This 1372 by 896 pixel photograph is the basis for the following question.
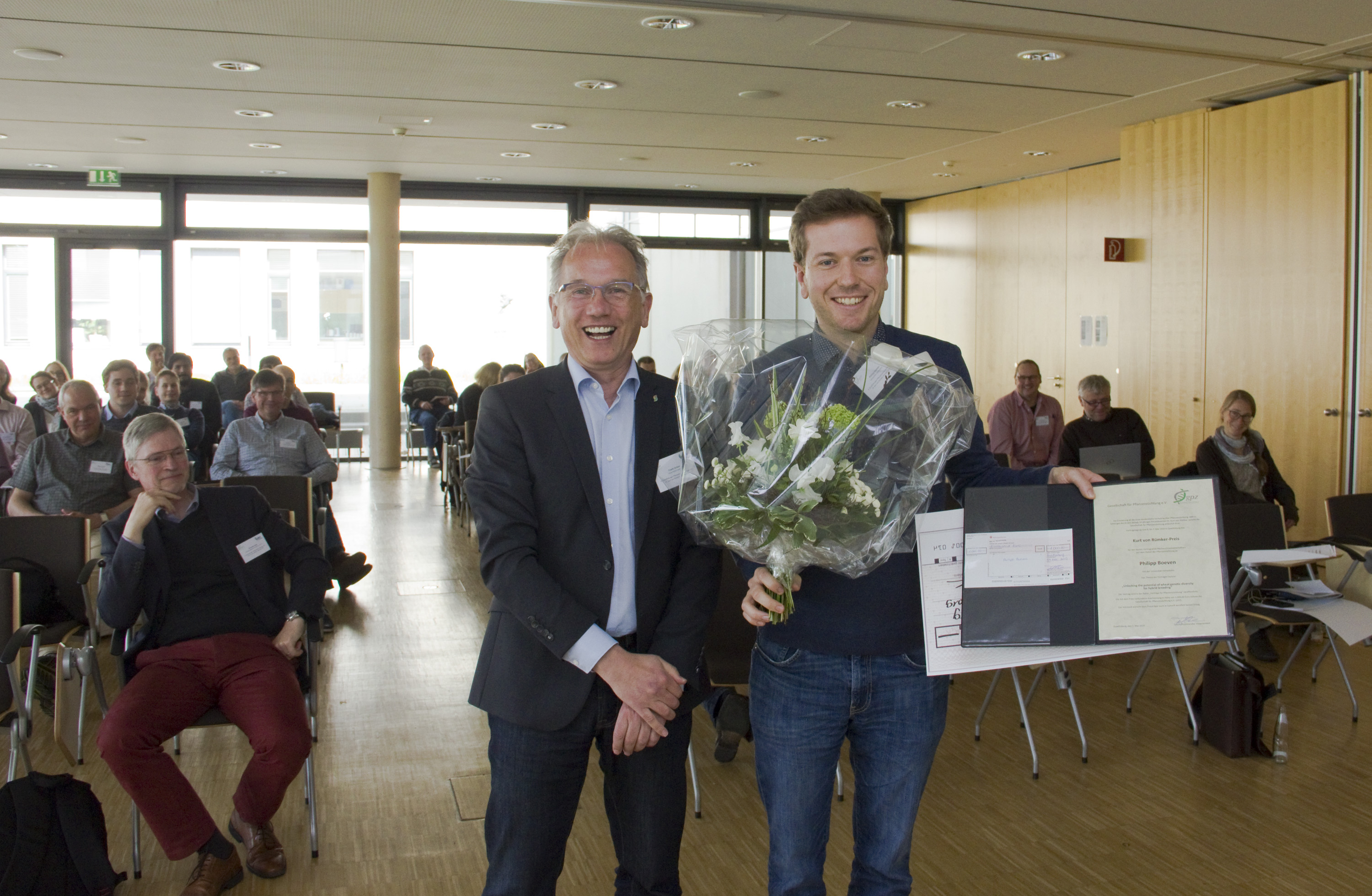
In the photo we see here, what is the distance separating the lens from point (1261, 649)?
5.55 m

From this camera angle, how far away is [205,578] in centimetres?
341

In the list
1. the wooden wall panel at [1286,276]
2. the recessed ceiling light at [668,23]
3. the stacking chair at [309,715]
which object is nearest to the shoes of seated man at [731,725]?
the stacking chair at [309,715]

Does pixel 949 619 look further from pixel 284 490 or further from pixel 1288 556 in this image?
pixel 284 490

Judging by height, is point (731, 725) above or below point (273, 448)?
below

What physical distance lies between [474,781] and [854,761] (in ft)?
7.41

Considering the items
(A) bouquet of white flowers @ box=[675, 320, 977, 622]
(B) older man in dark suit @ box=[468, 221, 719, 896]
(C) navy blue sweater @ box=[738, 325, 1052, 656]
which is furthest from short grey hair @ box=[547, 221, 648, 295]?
(C) navy blue sweater @ box=[738, 325, 1052, 656]

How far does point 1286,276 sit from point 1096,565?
7322mm

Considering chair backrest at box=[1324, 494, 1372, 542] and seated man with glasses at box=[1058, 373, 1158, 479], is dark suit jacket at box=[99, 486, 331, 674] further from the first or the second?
seated man with glasses at box=[1058, 373, 1158, 479]

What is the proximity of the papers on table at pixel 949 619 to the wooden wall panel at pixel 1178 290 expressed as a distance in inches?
306

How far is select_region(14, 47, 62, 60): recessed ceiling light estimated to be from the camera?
23.6 ft

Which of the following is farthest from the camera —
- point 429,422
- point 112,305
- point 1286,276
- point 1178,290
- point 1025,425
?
point 429,422

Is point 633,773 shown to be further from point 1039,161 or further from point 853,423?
point 1039,161

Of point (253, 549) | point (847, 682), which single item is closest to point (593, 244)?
point (847, 682)

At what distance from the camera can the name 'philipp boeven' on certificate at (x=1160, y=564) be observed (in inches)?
72.9
